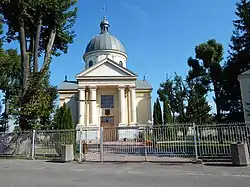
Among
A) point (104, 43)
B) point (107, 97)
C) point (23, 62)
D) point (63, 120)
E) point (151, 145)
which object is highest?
point (104, 43)

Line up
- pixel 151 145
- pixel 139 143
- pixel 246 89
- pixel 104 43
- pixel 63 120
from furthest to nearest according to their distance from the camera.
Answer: pixel 104 43 → pixel 63 120 → pixel 246 89 → pixel 139 143 → pixel 151 145

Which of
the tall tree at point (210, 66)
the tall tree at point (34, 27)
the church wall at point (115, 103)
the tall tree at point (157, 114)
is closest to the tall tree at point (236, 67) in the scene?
the tall tree at point (210, 66)

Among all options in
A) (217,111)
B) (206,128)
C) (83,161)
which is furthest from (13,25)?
(217,111)

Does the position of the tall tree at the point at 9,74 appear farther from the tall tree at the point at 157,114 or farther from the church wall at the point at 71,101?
the tall tree at the point at 157,114

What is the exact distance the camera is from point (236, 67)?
28.6 m

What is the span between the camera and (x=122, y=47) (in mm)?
41844

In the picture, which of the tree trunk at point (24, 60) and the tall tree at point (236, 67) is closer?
the tree trunk at point (24, 60)

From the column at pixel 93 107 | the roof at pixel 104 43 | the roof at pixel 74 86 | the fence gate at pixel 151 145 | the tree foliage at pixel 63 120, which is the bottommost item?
the fence gate at pixel 151 145

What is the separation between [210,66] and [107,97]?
1493 cm

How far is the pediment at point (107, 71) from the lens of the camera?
32.8 m

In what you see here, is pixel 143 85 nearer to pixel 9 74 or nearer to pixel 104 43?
pixel 104 43

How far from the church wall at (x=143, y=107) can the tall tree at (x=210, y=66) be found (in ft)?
25.7

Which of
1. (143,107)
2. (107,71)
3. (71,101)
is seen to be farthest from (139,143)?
(71,101)

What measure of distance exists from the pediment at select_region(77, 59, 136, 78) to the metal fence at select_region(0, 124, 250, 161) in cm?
1812
